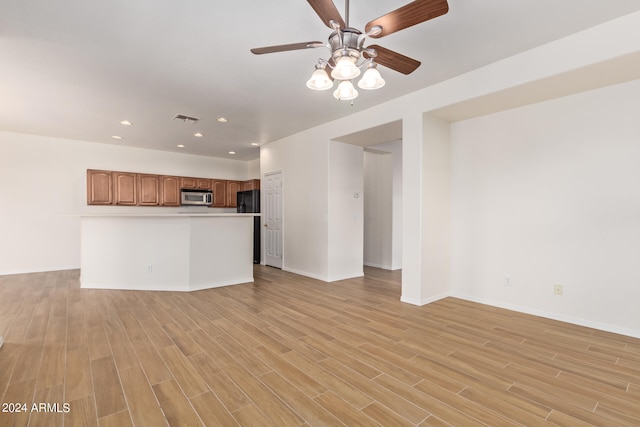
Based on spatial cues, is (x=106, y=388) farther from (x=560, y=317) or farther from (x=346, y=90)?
(x=560, y=317)


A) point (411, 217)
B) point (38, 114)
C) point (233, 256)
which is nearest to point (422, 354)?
point (411, 217)

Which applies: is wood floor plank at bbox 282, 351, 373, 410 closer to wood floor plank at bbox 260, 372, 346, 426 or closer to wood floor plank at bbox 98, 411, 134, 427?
wood floor plank at bbox 260, 372, 346, 426

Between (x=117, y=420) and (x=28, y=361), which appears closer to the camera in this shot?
(x=117, y=420)

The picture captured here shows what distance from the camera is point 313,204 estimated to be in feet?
18.1

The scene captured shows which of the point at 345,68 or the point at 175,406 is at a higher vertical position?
the point at 345,68

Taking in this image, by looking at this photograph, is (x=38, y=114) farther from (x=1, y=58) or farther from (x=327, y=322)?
(x=327, y=322)

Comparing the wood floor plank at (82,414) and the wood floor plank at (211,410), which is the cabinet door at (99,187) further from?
the wood floor plank at (211,410)

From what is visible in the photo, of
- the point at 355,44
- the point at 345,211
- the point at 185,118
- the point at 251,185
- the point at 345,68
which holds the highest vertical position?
the point at 185,118

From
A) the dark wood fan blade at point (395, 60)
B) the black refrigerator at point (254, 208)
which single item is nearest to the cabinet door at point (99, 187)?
the black refrigerator at point (254, 208)

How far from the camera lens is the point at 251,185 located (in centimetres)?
786

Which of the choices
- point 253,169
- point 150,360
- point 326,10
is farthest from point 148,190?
point 326,10

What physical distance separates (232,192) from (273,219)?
2285 mm

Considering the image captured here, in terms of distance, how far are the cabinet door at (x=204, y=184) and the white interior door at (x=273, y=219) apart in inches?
78.9

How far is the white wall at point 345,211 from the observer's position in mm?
5266
